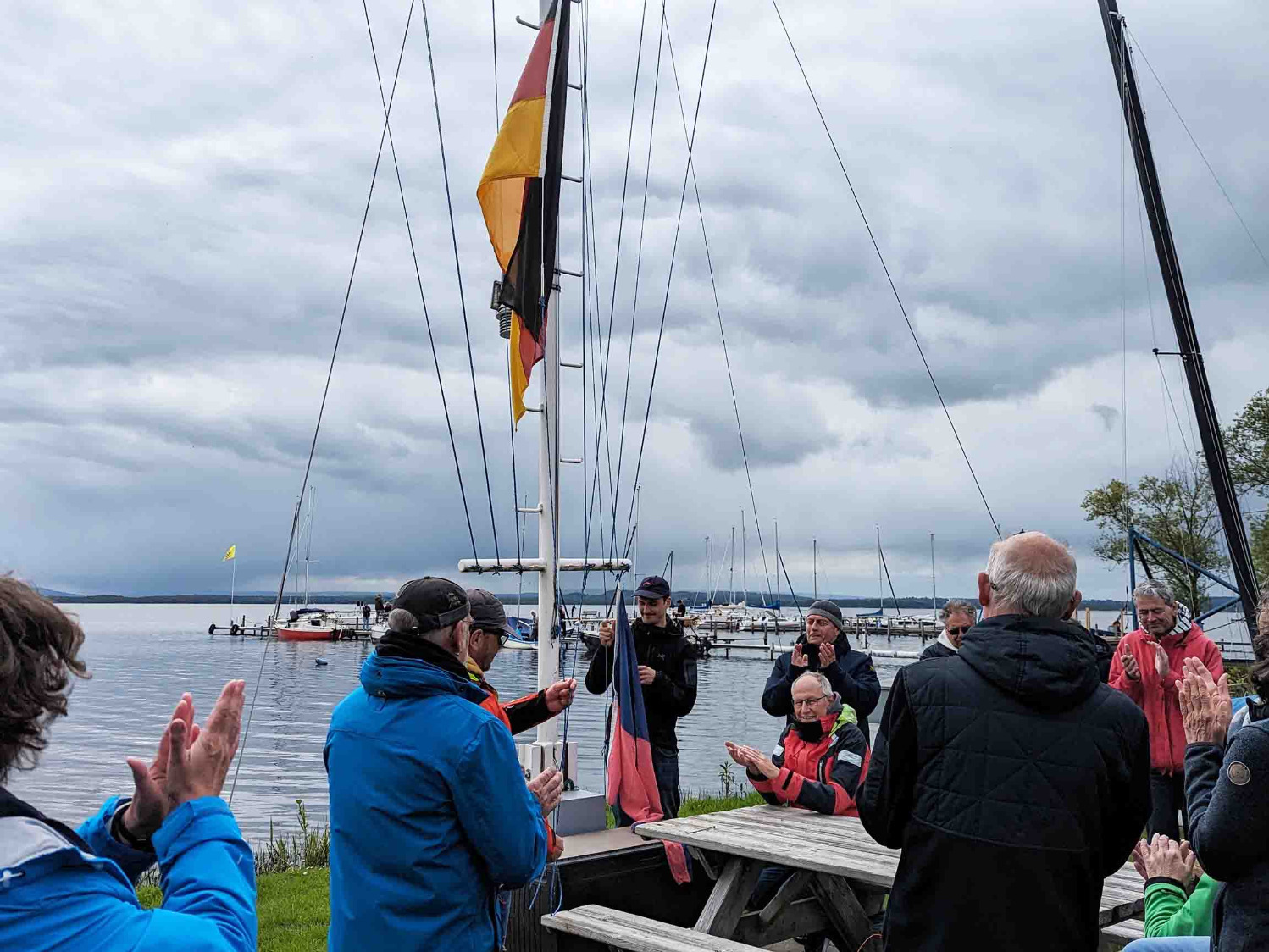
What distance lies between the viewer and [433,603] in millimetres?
3080

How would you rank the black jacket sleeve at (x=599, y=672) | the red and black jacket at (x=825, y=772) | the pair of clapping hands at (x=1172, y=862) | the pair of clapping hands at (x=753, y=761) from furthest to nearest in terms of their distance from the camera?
1. the black jacket sleeve at (x=599, y=672)
2. the red and black jacket at (x=825, y=772)
3. the pair of clapping hands at (x=753, y=761)
4. the pair of clapping hands at (x=1172, y=862)

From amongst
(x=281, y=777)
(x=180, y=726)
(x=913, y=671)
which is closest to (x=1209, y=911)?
(x=913, y=671)

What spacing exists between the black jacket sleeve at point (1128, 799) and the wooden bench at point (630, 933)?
66.9 inches

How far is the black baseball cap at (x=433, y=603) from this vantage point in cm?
306

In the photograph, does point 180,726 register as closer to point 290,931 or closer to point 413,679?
point 413,679

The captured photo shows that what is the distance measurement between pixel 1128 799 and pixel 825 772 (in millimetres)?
2662

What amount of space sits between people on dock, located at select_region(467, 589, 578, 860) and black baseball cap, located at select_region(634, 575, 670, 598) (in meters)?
1.92

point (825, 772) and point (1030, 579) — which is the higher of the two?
point (1030, 579)

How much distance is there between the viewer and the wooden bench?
13.5 feet

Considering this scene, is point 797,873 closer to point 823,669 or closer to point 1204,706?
point 823,669

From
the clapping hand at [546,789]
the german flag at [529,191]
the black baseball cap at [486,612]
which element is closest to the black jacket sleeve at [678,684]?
the german flag at [529,191]

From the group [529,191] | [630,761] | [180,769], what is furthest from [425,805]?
[529,191]

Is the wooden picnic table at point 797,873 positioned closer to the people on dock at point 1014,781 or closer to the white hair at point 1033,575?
the people on dock at point 1014,781

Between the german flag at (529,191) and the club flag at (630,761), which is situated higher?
the german flag at (529,191)
